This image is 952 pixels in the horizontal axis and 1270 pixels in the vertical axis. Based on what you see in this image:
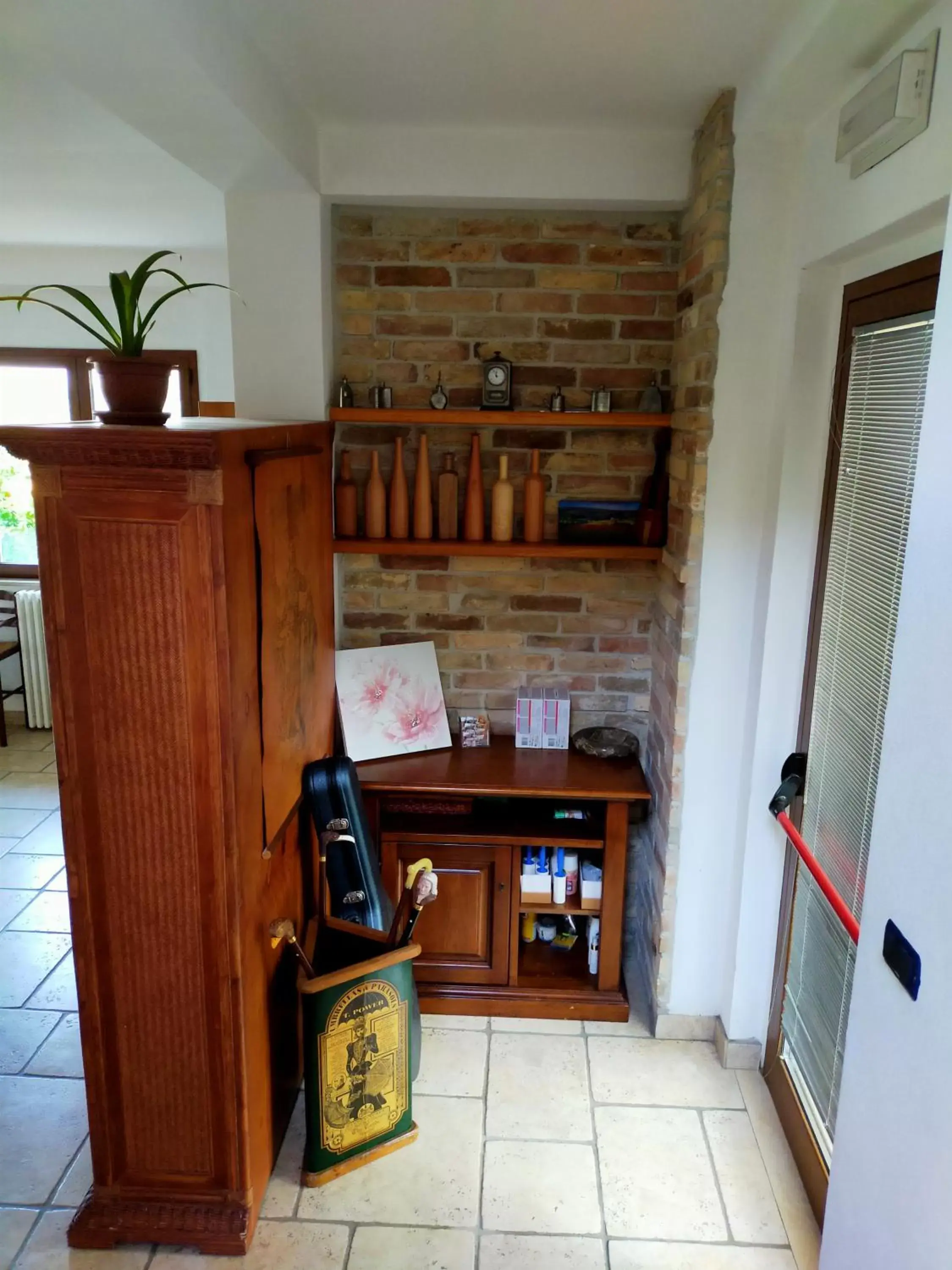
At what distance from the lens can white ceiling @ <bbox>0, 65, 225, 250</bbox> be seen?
2.50 metres

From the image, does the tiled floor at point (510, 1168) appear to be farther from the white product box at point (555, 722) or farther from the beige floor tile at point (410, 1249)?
the white product box at point (555, 722)

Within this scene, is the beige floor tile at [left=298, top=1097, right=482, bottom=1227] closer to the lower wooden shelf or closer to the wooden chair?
the lower wooden shelf

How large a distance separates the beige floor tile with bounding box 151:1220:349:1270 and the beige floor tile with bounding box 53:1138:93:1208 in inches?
8.4

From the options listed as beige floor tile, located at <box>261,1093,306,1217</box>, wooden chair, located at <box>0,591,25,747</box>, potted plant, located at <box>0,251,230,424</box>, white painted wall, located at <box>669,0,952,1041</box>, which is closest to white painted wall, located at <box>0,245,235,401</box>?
wooden chair, located at <box>0,591,25,747</box>

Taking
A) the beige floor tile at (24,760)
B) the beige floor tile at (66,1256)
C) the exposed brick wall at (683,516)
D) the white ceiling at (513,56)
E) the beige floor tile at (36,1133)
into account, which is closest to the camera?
the white ceiling at (513,56)

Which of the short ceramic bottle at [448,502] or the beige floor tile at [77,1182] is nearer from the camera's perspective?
the beige floor tile at [77,1182]

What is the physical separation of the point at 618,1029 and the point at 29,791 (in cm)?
317

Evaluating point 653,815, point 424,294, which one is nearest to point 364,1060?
point 653,815

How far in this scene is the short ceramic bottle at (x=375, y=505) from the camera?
2.83 metres

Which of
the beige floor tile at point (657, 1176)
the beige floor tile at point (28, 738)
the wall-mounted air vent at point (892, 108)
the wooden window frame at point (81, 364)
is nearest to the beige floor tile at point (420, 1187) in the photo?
the beige floor tile at point (657, 1176)

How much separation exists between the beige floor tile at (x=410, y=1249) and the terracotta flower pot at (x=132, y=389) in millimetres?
1889

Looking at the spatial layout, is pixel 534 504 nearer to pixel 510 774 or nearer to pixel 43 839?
pixel 510 774

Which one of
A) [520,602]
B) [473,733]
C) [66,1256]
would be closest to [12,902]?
[66,1256]

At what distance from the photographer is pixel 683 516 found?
252cm
